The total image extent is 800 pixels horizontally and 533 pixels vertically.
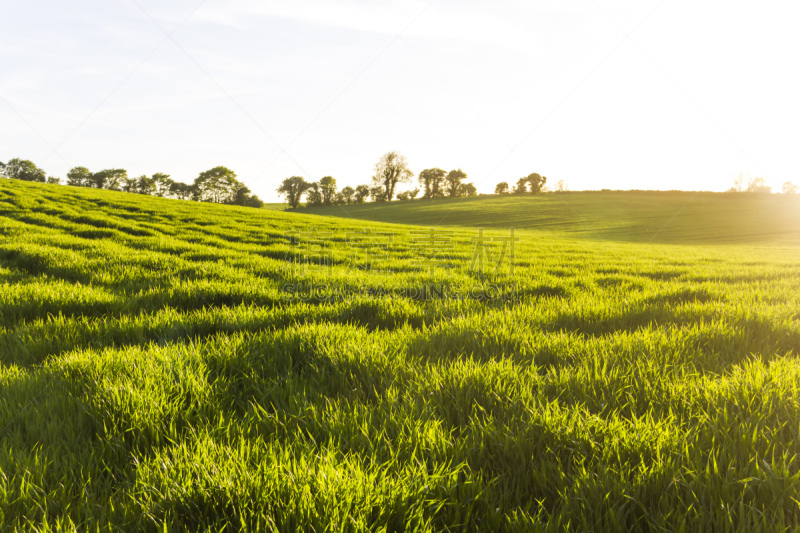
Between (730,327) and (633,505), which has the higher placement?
(730,327)

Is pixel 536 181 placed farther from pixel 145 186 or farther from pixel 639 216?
pixel 145 186

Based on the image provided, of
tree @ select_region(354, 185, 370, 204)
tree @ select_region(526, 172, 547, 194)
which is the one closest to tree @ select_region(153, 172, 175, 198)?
tree @ select_region(354, 185, 370, 204)

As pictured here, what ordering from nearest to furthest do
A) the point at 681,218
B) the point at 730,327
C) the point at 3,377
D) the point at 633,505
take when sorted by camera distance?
the point at 633,505 < the point at 3,377 < the point at 730,327 < the point at 681,218

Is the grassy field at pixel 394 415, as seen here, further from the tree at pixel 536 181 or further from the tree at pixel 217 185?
the tree at pixel 536 181

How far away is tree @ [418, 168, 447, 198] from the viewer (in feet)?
337

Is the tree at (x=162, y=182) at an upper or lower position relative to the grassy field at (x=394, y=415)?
upper

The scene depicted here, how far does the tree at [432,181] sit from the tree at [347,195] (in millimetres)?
20097

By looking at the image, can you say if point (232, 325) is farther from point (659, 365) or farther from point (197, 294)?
point (659, 365)

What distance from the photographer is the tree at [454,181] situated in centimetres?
10175

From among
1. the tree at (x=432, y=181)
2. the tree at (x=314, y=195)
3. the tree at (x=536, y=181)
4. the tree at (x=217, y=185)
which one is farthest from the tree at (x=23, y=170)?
the tree at (x=536, y=181)

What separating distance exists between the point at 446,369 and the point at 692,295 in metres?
4.66

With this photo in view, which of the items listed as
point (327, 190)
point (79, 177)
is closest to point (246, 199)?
point (327, 190)

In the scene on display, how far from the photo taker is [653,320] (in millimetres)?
3797

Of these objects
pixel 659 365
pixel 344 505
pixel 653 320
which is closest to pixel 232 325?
pixel 344 505
